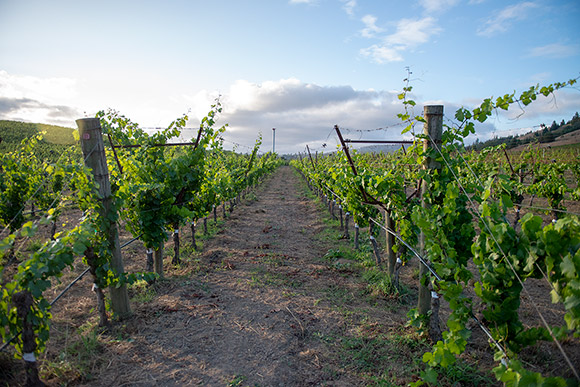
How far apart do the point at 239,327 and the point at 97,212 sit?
2445 mm

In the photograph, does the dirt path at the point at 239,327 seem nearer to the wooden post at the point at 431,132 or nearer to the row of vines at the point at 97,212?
the row of vines at the point at 97,212

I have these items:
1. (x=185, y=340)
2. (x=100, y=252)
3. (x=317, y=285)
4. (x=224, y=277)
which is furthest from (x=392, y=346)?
(x=100, y=252)

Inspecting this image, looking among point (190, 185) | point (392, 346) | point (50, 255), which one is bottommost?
point (392, 346)

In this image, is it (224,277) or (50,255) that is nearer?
(50,255)

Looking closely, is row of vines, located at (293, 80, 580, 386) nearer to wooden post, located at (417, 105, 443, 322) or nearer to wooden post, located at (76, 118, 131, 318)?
wooden post, located at (417, 105, 443, 322)

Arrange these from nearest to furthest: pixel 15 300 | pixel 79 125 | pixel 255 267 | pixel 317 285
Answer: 1. pixel 15 300
2. pixel 79 125
3. pixel 317 285
4. pixel 255 267

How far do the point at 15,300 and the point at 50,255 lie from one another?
17.3 inches

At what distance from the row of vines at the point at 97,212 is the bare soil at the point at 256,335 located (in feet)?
1.48

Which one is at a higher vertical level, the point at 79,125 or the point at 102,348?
the point at 79,125

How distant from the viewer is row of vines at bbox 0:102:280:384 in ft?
9.53

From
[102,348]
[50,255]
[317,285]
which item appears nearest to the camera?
[50,255]

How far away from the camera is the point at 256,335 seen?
14.2 feet

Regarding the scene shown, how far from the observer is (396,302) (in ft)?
17.5

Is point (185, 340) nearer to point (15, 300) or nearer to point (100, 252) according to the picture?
point (100, 252)
